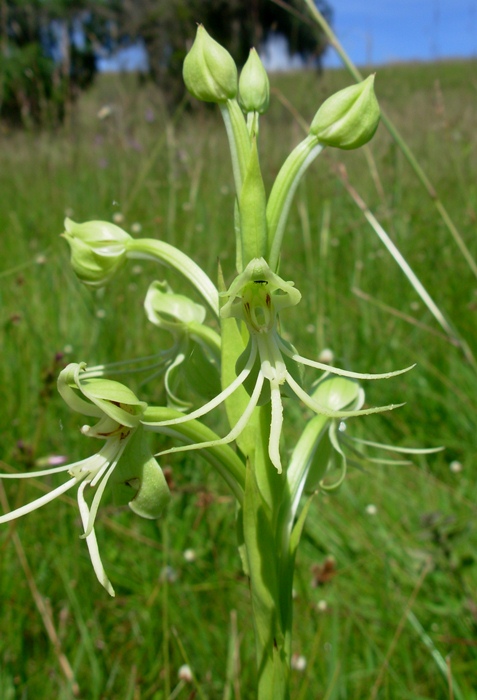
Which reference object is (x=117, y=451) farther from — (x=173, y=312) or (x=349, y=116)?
(x=349, y=116)

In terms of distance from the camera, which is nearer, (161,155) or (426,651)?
(426,651)

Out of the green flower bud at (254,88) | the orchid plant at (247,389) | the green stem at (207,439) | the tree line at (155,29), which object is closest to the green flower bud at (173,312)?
the orchid plant at (247,389)

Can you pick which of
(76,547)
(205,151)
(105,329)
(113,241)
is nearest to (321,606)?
(76,547)

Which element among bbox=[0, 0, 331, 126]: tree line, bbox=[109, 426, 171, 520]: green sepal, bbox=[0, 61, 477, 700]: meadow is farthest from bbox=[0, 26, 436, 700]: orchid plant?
bbox=[0, 0, 331, 126]: tree line

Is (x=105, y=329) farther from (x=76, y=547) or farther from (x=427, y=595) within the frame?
(x=427, y=595)

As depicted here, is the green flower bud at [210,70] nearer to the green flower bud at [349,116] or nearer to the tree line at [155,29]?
the green flower bud at [349,116]

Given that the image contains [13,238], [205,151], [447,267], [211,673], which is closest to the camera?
[211,673]

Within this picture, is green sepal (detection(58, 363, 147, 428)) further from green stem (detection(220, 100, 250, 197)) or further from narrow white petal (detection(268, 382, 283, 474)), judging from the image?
green stem (detection(220, 100, 250, 197))
